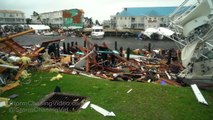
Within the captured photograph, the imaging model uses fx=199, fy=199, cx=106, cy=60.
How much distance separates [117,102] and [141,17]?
77.9 m

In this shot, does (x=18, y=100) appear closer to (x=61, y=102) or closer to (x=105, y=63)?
(x=61, y=102)

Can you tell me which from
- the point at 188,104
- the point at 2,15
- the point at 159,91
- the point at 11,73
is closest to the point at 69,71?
the point at 11,73

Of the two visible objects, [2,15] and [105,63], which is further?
[2,15]

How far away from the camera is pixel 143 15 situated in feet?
268

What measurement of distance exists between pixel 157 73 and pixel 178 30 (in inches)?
141

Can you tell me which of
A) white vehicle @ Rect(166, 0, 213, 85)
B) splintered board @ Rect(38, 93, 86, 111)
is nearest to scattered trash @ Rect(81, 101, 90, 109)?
splintered board @ Rect(38, 93, 86, 111)

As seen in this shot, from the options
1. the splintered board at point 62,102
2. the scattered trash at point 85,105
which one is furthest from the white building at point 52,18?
the scattered trash at point 85,105

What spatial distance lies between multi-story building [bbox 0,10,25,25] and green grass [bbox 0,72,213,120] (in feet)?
369

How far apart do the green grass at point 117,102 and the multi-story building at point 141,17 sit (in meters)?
72.9

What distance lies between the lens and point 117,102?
7945 mm

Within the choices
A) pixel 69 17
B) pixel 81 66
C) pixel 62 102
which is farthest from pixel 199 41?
pixel 69 17

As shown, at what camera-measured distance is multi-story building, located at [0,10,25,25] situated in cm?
10769

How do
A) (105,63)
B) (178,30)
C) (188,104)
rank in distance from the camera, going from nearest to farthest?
1. (188,104)
2. (178,30)
3. (105,63)

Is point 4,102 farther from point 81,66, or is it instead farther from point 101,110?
point 81,66
